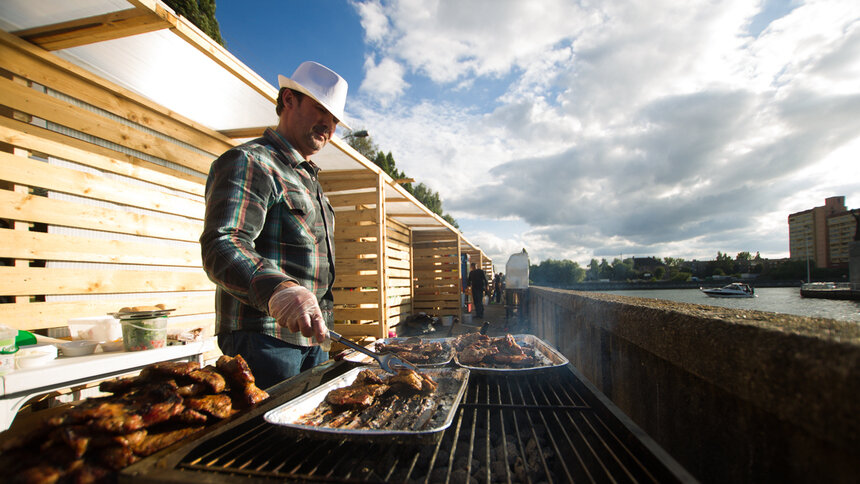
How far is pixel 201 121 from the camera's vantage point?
528 centimetres

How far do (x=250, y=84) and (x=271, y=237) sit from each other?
8.52 ft

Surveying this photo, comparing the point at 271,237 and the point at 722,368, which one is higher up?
the point at 271,237

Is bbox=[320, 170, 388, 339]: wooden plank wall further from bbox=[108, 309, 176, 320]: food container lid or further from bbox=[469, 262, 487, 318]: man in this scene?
bbox=[469, 262, 487, 318]: man

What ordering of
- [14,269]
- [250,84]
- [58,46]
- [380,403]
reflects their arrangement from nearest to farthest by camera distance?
[380,403]
[14,269]
[58,46]
[250,84]

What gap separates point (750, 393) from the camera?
3.11 feet

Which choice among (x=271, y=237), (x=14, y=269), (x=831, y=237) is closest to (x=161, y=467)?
(x=271, y=237)

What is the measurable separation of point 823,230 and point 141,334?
58495mm

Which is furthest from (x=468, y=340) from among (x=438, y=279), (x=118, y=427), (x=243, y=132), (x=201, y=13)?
(x=201, y=13)

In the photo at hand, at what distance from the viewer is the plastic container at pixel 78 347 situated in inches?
118

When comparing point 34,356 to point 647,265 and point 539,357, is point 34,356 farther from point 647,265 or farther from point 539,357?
point 647,265

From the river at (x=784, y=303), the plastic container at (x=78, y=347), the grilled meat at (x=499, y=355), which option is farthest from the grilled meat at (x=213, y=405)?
the river at (x=784, y=303)

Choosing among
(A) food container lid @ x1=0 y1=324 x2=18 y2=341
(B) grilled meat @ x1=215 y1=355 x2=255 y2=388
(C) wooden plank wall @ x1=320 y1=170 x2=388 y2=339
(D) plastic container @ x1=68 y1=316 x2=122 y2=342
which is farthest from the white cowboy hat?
(C) wooden plank wall @ x1=320 y1=170 x2=388 y2=339

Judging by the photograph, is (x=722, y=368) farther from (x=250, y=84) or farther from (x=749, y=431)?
(x=250, y=84)

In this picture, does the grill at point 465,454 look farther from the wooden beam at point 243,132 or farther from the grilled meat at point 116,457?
the wooden beam at point 243,132
